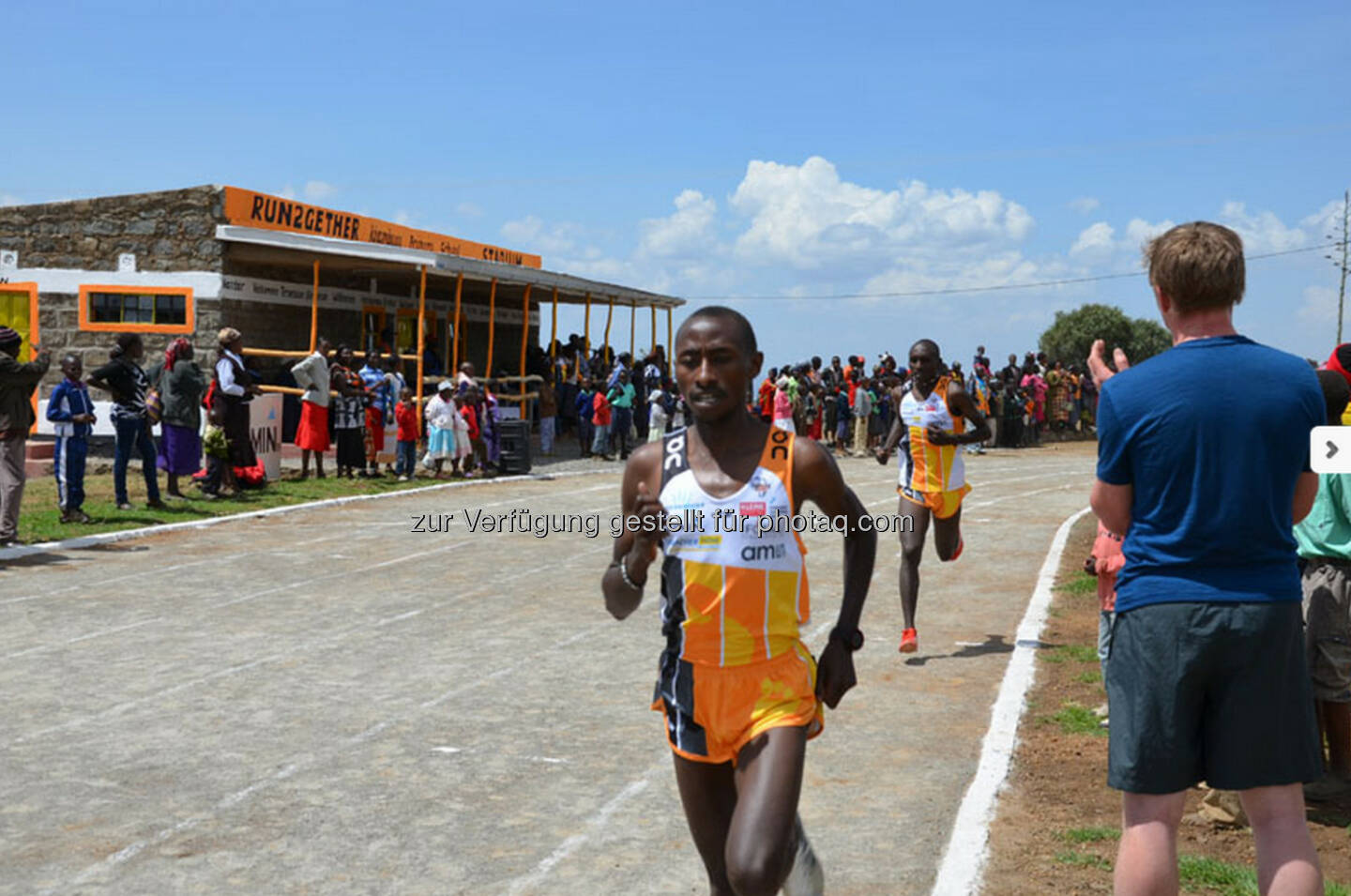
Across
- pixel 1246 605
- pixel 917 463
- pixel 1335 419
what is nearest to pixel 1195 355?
pixel 1246 605

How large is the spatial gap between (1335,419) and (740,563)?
3.05 metres

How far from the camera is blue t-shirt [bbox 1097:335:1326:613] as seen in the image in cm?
354

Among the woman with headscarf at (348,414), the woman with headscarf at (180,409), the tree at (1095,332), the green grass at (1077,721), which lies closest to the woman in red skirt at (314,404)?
the woman with headscarf at (348,414)

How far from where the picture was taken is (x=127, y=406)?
626 inches

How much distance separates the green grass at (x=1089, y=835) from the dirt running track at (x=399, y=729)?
1.56ft

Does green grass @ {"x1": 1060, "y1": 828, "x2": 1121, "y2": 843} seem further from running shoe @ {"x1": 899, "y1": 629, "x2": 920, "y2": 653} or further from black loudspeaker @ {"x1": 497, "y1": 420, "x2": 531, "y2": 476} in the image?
black loudspeaker @ {"x1": 497, "y1": 420, "x2": 531, "y2": 476}

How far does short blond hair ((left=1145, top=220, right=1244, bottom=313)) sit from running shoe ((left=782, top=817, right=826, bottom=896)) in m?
1.83

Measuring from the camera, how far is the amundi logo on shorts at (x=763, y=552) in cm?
393

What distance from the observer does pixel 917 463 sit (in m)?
9.41

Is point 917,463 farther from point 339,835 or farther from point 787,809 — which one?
point 787,809

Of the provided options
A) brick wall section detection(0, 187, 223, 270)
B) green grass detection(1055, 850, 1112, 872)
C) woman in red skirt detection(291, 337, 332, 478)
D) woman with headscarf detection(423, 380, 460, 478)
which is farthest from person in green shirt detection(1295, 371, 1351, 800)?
brick wall section detection(0, 187, 223, 270)

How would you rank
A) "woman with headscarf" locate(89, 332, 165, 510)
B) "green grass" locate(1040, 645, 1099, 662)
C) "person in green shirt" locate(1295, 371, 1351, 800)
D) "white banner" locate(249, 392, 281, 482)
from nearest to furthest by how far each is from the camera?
"person in green shirt" locate(1295, 371, 1351, 800) → "green grass" locate(1040, 645, 1099, 662) → "woman with headscarf" locate(89, 332, 165, 510) → "white banner" locate(249, 392, 281, 482)

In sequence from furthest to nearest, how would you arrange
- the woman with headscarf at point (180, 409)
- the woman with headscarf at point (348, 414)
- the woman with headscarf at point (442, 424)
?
the woman with headscarf at point (442, 424)
the woman with headscarf at point (348, 414)
the woman with headscarf at point (180, 409)

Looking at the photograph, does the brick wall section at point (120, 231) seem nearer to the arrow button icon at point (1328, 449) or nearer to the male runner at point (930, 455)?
the male runner at point (930, 455)
